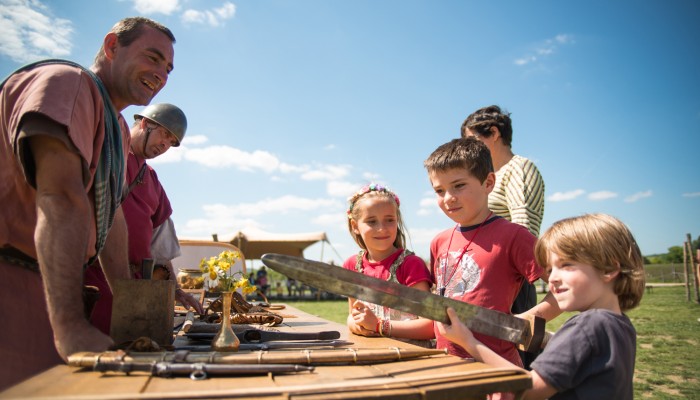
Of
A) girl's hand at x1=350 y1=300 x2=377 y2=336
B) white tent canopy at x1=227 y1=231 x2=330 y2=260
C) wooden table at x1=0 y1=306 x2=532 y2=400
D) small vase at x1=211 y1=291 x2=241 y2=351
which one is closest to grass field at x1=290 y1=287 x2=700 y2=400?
girl's hand at x1=350 y1=300 x2=377 y2=336

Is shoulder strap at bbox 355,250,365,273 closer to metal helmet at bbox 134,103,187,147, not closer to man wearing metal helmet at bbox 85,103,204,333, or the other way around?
man wearing metal helmet at bbox 85,103,204,333

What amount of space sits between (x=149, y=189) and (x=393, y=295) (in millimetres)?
2602

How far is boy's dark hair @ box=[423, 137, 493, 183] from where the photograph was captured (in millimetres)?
2324

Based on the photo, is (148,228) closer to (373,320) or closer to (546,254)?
(373,320)

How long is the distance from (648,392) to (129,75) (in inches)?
216

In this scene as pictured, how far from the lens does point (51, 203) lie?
1.34m

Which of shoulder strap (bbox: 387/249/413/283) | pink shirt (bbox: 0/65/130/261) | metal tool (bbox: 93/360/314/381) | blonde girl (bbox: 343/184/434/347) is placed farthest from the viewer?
shoulder strap (bbox: 387/249/413/283)

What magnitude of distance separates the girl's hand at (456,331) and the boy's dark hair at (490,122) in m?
2.04

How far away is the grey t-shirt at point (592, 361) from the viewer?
1.34 meters

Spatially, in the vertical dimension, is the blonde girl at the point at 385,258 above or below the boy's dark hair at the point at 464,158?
below

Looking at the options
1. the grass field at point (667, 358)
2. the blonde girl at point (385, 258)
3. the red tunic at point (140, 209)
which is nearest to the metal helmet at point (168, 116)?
the red tunic at point (140, 209)

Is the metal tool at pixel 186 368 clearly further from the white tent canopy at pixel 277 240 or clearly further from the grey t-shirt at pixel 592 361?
the white tent canopy at pixel 277 240

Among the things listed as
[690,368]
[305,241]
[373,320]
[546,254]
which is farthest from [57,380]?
[305,241]

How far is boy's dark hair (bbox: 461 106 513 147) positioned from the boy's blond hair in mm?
1698
